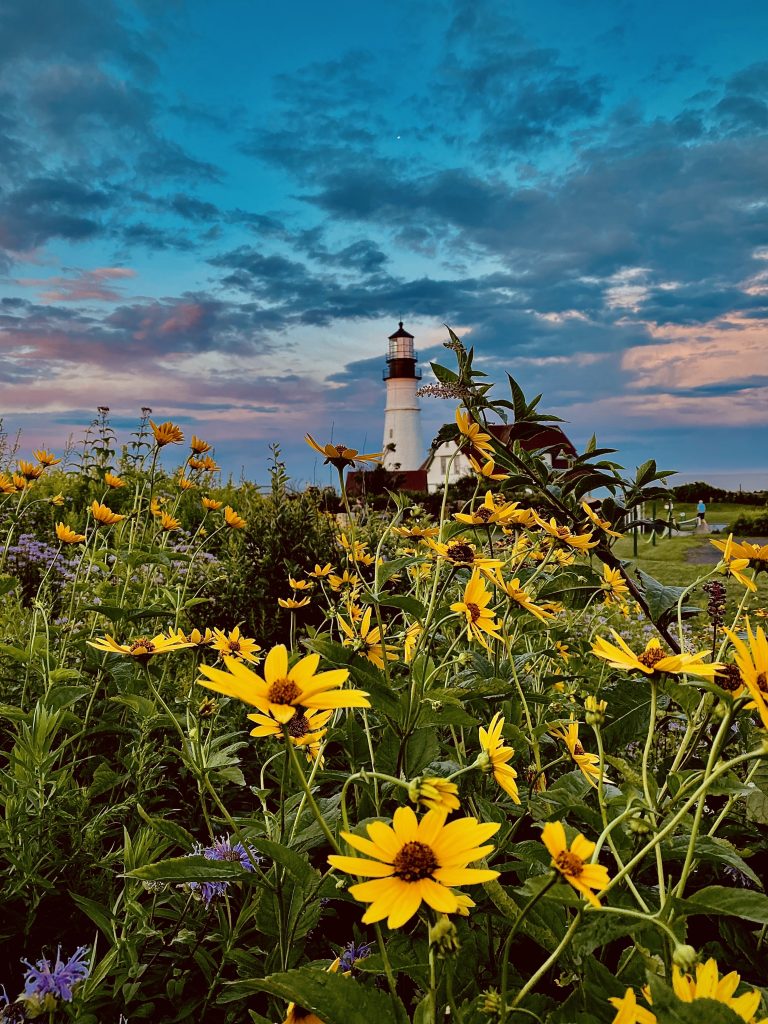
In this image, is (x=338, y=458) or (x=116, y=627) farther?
(x=116, y=627)

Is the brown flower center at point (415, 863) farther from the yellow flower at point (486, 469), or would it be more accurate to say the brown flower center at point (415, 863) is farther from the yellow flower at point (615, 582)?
the yellow flower at point (615, 582)

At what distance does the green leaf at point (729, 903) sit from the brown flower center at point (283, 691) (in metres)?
0.47

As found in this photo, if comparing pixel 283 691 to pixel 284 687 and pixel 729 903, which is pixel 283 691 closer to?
pixel 284 687

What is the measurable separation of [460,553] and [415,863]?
30.8 inches

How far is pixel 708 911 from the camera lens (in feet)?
2.59

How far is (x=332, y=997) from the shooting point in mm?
715

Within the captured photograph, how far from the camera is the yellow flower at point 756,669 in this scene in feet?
2.25

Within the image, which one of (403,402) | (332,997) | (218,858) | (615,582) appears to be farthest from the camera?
(403,402)

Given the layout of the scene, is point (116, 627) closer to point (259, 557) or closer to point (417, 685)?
point (417, 685)

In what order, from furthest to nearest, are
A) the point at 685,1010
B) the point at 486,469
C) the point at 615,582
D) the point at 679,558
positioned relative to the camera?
the point at 679,558
the point at 615,582
the point at 486,469
the point at 685,1010

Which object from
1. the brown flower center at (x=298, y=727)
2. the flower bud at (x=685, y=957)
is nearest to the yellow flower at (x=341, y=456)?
the brown flower center at (x=298, y=727)

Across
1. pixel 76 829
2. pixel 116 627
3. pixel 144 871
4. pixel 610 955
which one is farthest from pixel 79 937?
pixel 610 955

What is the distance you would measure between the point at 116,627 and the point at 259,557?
96.6 inches

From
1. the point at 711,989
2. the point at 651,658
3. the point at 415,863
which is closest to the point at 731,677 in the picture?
the point at 651,658
